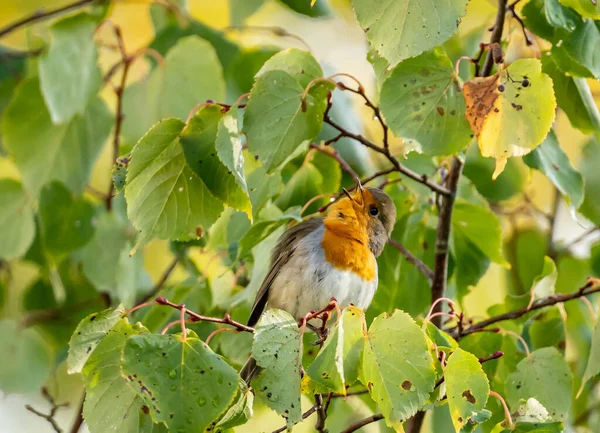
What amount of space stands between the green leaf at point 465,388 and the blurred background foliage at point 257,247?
0.96 m

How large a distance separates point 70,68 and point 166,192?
1.39 m

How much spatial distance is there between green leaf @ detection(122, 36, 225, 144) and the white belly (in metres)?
0.76

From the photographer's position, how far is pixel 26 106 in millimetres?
4113

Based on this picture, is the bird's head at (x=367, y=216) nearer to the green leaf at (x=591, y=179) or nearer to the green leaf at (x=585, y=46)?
the green leaf at (x=591, y=179)

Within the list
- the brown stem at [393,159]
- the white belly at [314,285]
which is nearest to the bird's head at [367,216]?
the white belly at [314,285]

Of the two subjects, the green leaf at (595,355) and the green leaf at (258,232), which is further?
the green leaf at (258,232)

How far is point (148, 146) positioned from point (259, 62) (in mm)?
1793

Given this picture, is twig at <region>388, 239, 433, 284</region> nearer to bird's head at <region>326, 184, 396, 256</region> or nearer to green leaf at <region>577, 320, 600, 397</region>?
bird's head at <region>326, 184, 396, 256</region>

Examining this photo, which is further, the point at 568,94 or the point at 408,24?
the point at 568,94

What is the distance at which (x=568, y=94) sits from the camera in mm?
3121

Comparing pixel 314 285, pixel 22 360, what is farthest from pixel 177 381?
pixel 22 360

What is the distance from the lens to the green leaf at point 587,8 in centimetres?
269

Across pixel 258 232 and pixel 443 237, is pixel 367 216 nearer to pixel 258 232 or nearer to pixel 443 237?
pixel 443 237

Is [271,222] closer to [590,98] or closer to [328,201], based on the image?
[328,201]
